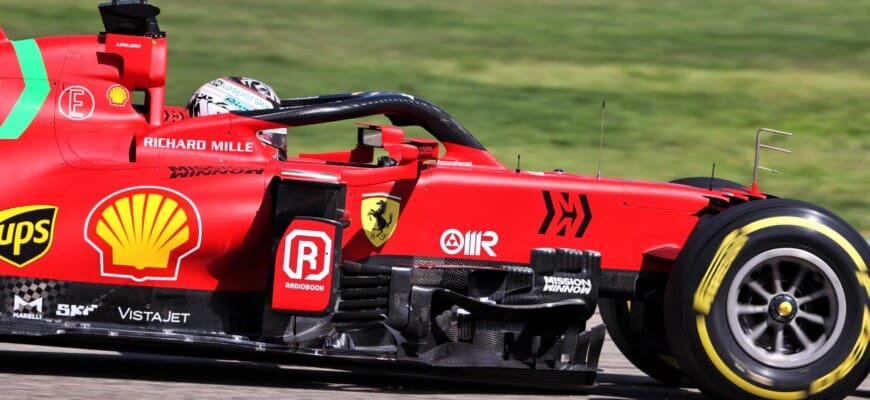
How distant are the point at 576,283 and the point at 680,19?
47.9 feet

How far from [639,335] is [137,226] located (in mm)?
2647

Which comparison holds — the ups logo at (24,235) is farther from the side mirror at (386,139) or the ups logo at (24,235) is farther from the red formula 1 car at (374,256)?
the side mirror at (386,139)

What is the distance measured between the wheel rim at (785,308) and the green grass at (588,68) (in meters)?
6.68

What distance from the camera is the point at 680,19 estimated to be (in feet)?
66.1

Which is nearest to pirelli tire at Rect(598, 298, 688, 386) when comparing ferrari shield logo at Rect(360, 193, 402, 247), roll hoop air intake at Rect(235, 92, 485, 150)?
roll hoop air intake at Rect(235, 92, 485, 150)

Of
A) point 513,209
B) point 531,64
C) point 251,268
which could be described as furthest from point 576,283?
point 531,64

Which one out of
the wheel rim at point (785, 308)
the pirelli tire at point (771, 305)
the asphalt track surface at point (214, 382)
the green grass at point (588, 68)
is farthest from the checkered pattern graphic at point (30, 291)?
the green grass at point (588, 68)

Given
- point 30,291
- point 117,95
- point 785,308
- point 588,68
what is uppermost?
point 588,68

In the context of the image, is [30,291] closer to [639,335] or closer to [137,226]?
[137,226]

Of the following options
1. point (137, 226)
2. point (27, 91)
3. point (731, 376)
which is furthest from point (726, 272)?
point (27, 91)

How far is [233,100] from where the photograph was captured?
6848mm

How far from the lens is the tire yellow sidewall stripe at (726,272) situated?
594 centimetres

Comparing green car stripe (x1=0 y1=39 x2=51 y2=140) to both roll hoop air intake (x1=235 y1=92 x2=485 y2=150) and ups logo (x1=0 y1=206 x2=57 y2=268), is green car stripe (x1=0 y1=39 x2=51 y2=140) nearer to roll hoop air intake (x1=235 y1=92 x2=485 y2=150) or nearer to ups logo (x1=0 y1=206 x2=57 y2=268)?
ups logo (x1=0 y1=206 x2=57 y2=268)

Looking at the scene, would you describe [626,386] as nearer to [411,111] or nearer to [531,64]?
[411,111]
